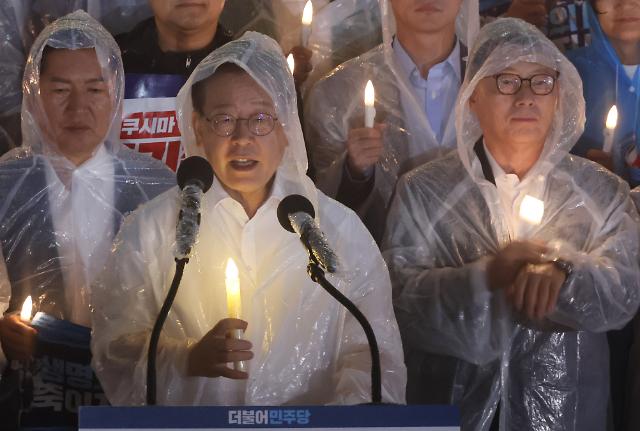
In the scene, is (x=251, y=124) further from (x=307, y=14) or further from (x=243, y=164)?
(x=307, y=14)

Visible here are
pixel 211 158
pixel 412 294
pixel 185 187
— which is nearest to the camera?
pixel 185 187

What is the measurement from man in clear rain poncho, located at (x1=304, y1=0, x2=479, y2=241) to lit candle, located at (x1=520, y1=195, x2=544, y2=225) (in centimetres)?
29

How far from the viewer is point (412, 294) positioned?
111 inches

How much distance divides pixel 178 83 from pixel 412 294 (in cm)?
81

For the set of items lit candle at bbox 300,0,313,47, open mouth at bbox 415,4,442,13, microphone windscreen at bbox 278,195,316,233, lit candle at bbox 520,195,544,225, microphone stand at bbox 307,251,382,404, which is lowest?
microphone stand at bbox 307,251,382,404

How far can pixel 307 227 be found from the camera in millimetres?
2201

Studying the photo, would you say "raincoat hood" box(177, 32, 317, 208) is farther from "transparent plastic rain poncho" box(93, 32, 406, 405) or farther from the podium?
the podium

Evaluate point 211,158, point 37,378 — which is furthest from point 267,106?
point 37,378

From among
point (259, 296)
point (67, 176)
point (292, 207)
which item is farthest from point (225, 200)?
point (67, 176)

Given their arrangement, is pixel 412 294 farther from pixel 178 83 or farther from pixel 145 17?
pixel 145 17

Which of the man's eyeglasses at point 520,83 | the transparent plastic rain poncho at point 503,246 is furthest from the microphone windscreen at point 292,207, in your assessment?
the man's eyeglasses at point 520,83

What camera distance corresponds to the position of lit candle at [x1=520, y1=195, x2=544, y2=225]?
285 centimetres

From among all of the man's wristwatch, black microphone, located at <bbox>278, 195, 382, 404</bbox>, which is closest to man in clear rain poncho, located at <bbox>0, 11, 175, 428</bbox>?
black microphone, located at <bbox>278, 195, 382, 404</bbox>

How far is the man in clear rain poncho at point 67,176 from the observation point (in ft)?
9.16
